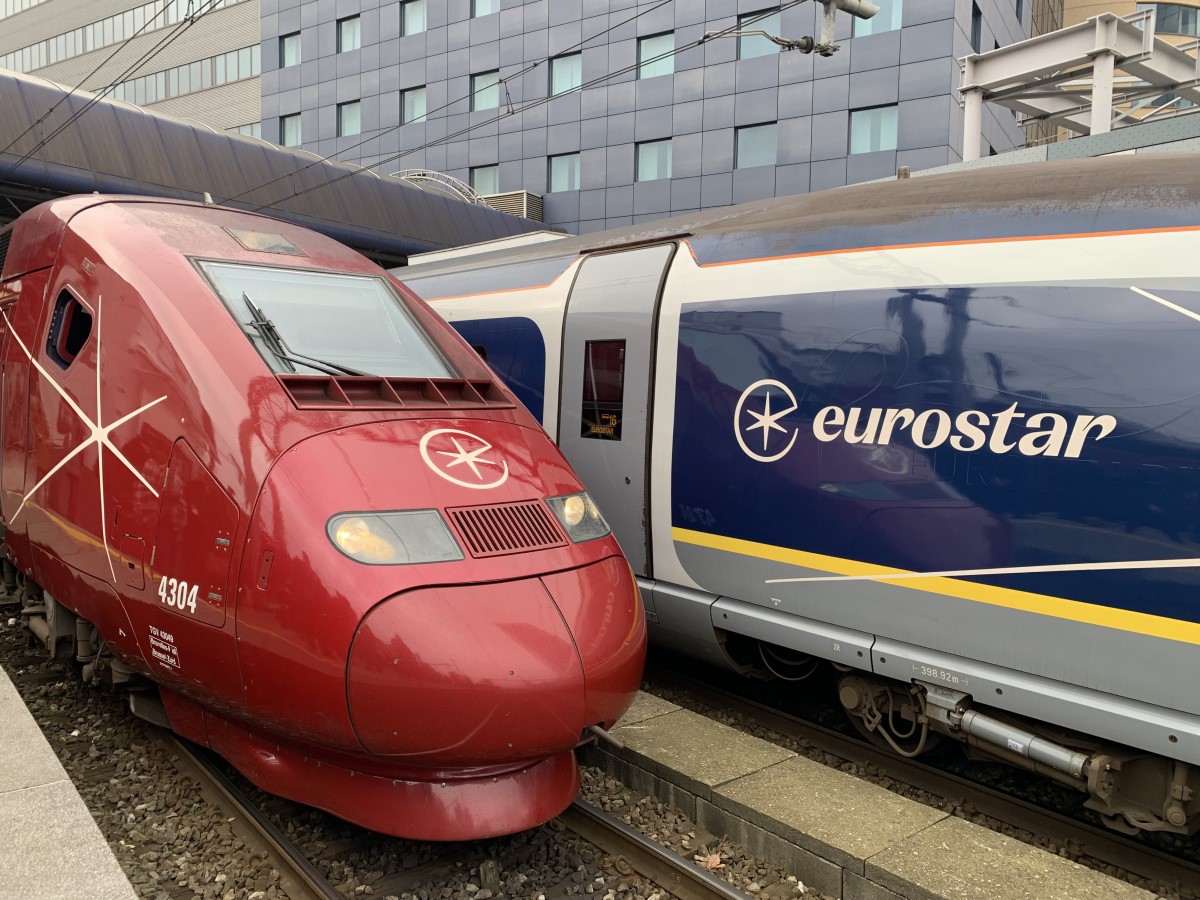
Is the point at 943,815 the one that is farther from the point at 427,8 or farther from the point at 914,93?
the point at 427,8

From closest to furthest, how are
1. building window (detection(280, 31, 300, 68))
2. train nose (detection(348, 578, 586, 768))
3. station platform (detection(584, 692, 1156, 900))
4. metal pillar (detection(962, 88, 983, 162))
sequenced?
1. train nose (detection(348, 578, 586, 768))
2. station platform (detection(584, 692, 1156, 900))
3. metal pillar (detection(962, 88, 983, 162))
4. building window (detection(280, 31, 300, 68))

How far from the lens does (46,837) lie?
12.0 ft

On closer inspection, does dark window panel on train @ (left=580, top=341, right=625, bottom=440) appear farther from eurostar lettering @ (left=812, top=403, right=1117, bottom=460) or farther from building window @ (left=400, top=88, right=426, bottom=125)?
building window @ (left=400, top=88, right=426, bottom=125)

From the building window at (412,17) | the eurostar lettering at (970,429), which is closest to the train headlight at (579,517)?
the eurostar lettering at (970,429)

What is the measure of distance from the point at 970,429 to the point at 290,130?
4108 cm

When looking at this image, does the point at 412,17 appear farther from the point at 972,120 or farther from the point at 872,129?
the point at 972,120

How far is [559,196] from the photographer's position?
105ft

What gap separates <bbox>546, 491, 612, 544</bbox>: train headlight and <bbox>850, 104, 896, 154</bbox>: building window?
24170 mm

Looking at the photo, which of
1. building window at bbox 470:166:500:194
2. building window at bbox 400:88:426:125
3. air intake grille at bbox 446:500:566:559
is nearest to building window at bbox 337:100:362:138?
building window at bbox 400:88:426:125

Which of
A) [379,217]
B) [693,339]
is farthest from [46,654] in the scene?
[379,217]

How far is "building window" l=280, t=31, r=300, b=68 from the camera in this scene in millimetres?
39062

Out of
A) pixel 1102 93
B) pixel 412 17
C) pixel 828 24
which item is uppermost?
pixel 412 17

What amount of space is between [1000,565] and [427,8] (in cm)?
3622

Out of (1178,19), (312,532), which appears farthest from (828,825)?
(1178,19)
